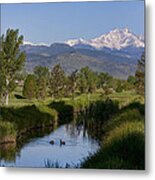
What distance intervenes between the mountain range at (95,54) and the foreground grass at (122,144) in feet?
0.70

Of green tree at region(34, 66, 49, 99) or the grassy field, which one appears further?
green tree at region(34, 66, 49, 99)

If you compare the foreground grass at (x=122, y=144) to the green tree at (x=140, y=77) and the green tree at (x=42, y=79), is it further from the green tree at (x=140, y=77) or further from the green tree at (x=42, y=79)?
the green tree at (x=42, y=79)

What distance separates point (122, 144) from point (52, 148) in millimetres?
355

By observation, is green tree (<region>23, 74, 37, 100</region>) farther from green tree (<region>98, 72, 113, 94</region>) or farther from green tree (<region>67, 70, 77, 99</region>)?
green tree (<region>98, 72, 113, 94</region>)

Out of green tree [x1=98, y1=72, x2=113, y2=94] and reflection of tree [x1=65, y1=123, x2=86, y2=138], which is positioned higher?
green tree [x1=98, y1=72, x2=113, y2=94]

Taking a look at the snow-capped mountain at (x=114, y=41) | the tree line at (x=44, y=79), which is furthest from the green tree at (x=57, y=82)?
the snow-capped mountain at (x=114, y=41)

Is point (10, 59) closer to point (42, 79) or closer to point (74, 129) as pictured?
point (42, 79)

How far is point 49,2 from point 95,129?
69 cm

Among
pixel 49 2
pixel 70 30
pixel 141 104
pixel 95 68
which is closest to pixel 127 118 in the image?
pixel 141 104

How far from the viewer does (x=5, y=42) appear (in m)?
2.89

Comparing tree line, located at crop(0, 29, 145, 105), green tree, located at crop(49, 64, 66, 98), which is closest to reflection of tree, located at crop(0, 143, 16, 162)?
tree line, located at crop(0, 29, 145, 105)

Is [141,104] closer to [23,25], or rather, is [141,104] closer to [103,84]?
[103,84]

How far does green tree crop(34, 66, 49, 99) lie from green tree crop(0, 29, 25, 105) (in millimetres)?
92

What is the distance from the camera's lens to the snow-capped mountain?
2748 mm
